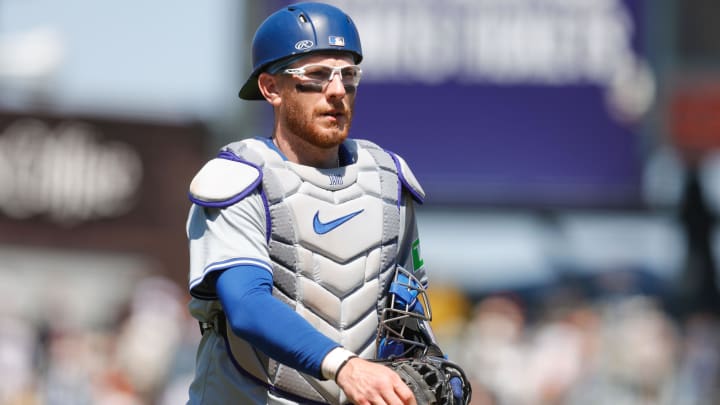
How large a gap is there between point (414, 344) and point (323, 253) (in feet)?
1.35

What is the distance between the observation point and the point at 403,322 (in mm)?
4762

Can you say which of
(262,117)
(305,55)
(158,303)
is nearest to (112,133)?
(262,117)

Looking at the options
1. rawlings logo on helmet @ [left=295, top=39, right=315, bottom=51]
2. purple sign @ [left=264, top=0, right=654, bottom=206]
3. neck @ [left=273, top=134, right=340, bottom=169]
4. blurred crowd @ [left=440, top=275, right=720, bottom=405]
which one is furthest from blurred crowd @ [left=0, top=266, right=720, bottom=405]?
rawlings logo on helmet @ [left=295, top=39, right=315, bottom=51]

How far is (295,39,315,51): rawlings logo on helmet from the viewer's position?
471cm

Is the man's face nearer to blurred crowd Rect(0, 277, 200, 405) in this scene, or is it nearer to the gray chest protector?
the gray chest protector

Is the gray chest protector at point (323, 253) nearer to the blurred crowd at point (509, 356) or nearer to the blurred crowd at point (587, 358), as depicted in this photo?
the blurred crowd at point (509, 356)

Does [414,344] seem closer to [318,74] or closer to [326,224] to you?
[326,224]

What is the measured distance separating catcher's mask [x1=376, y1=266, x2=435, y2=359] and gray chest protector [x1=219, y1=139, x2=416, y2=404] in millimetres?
37

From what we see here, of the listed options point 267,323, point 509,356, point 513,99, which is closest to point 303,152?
point 267,323

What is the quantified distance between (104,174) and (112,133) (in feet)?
2.05

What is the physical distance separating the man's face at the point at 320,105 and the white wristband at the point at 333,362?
826 mm

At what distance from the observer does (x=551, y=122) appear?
17.5m

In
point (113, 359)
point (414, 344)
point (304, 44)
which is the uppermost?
point (304, 44)

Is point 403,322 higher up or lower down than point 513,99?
higher up
